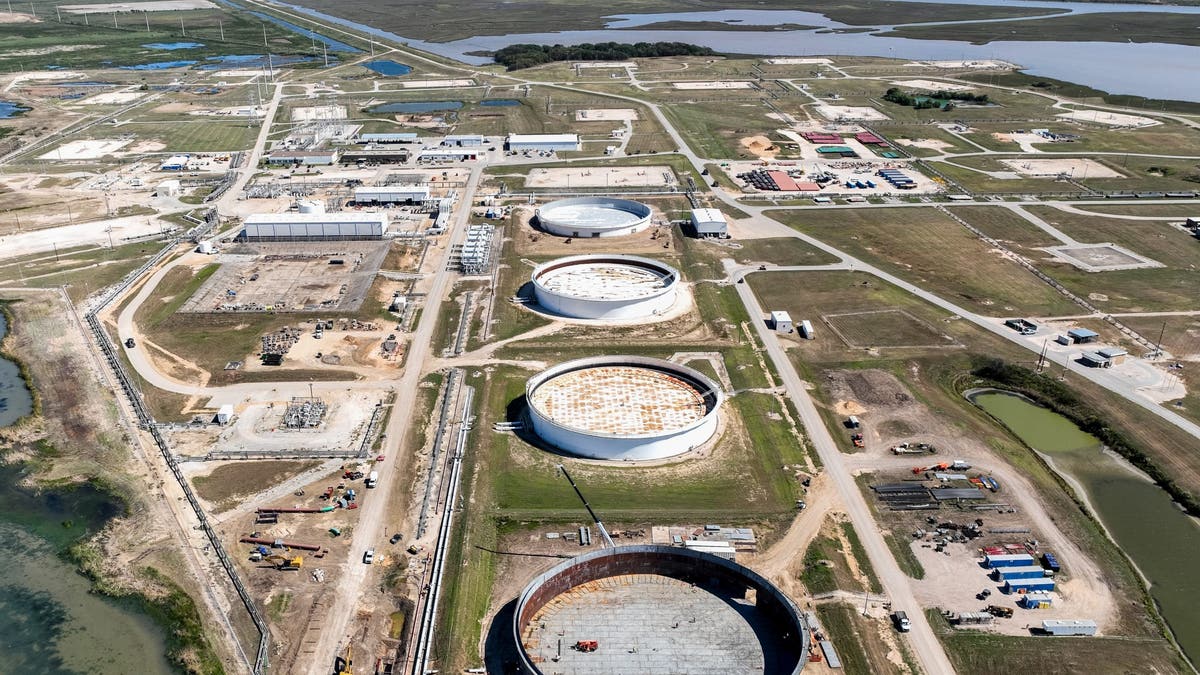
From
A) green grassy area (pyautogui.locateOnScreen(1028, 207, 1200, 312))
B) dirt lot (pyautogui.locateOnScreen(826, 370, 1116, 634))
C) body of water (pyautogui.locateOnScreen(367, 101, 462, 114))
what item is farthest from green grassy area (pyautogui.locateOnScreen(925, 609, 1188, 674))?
body of water (pyautogui.locateOnScreen(367, 101, 462, 114))

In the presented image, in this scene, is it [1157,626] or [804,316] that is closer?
[1157,626]

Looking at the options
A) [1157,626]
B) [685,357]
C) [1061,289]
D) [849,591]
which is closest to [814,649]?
[849,591]

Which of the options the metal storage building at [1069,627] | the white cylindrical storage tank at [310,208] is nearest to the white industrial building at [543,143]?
the white cylindrical storage tank at [310,208]

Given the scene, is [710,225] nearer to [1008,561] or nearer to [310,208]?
[310,208]

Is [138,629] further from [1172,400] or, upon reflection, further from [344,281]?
[1172,400]

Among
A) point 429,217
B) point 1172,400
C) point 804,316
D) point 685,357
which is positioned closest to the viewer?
point 1172,400

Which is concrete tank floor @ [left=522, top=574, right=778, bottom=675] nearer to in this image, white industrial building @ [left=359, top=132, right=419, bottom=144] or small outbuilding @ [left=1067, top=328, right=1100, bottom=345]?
small outbuilding @ [left=1067, top=328, right=1100, bottom=345]

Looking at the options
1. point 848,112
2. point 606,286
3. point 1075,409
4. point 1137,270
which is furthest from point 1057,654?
point 848,112
